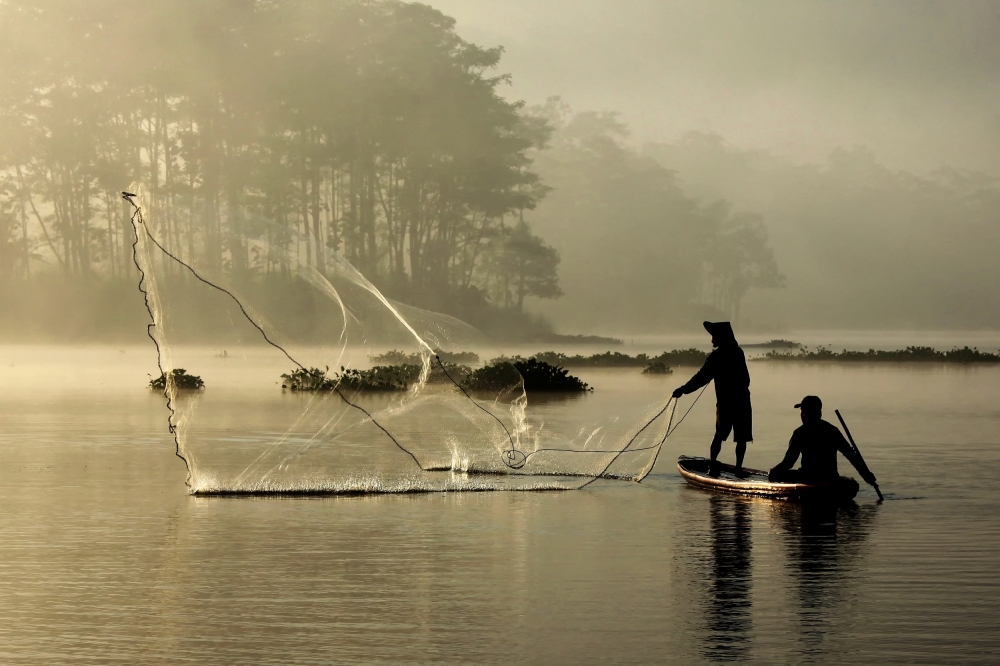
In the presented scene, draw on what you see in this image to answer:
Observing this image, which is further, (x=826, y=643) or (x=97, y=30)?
(x=97, y=30)

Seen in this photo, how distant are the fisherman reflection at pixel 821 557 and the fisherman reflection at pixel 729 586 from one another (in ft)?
1.19

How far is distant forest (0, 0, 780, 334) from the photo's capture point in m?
78.1

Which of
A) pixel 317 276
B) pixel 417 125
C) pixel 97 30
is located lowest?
pixel 317 276

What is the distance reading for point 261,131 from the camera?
8056 cm

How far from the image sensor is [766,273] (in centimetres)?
11994

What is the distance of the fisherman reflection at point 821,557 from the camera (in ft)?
29.2

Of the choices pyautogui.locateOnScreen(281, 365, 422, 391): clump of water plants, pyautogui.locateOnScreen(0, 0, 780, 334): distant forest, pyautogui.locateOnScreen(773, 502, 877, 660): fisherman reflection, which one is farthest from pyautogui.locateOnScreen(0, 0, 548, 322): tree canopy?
pyautogui.locateOnScreen(773, 502, 877, 660): fisherman reflection

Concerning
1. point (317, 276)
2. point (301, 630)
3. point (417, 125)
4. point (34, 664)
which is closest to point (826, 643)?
point (301, 630)

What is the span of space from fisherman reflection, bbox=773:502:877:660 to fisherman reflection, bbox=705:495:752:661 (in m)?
0.36

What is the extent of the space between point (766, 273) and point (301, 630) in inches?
4504

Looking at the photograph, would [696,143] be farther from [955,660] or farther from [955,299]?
[955,660]

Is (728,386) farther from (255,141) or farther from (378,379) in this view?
(255,141)

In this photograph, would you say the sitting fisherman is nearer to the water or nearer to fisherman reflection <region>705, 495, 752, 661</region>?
the water

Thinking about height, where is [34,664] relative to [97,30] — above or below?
below
